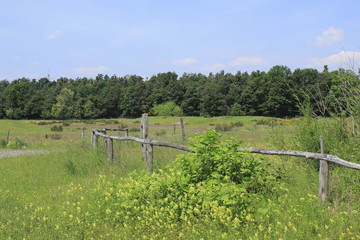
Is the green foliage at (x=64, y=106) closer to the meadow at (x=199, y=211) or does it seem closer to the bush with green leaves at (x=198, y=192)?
the meadow at (x=199, y=211)

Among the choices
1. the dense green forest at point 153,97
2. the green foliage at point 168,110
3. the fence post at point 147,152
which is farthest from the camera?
the green foliage at point 168,110

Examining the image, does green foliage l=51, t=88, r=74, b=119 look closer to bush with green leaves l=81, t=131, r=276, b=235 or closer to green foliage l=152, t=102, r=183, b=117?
green foliage l=152, t=102, r=183, b=117

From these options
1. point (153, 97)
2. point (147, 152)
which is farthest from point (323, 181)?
point (153, 97)

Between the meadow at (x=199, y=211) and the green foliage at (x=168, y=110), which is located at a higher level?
the green foliage at (x=168, y=110)

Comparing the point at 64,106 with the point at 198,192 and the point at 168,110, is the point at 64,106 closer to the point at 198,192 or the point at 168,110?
the point at 168,110

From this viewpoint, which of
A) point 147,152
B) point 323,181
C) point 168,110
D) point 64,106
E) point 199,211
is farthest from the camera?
point 64,106

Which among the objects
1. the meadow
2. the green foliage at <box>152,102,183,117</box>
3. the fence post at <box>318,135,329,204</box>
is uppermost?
the green foliage at <box>152,102,183,117</box>

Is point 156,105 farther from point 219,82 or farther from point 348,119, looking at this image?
point 348,119

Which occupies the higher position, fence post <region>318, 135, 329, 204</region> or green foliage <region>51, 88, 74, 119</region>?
green foliage <region>51, 88, 74, 119</region>

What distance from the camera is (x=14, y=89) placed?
116 metres

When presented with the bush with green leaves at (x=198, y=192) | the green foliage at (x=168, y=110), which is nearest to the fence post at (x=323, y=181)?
the bush with green leaves at (x=198, y=192)

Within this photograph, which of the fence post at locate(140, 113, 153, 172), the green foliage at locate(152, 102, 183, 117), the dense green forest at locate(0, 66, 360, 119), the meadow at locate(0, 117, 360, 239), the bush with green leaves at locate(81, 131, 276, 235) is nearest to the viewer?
the meadow at locate(0, 117, 360, 239)

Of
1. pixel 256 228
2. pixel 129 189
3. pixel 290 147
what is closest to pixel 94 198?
pixel 129 189

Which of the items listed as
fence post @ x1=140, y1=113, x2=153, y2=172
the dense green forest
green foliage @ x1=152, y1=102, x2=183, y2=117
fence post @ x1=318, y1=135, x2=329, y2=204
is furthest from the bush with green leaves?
green foliage @ x1=152, y1=102, x2=183, y2=117
